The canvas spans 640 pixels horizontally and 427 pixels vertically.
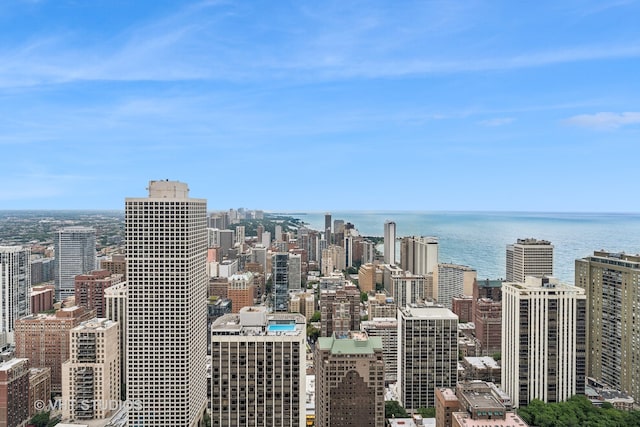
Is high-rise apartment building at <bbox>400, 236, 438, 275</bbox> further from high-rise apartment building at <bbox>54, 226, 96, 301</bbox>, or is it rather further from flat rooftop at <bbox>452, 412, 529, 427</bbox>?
flat rooftop at <bbox>452, 412, 529, 427</bbox>

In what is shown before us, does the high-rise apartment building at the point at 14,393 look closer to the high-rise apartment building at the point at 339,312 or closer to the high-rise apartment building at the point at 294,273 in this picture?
the high-rise apartment building at the point at 339,312

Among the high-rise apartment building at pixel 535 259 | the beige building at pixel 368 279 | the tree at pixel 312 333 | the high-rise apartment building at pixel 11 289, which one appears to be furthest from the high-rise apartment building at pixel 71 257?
the high-rise apartment building at pixel 535 259

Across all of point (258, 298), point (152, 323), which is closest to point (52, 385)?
point (152, 323)

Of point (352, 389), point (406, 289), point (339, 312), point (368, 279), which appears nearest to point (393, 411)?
point (352, 389)

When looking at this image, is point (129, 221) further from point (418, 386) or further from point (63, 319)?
point (418, 386)

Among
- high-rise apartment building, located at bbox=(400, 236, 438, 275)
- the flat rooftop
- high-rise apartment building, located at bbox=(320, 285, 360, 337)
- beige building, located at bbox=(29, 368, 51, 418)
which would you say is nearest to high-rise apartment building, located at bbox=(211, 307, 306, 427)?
the flat rooftop

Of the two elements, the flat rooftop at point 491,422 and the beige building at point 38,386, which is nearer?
the flat rooftop at point 491,422
